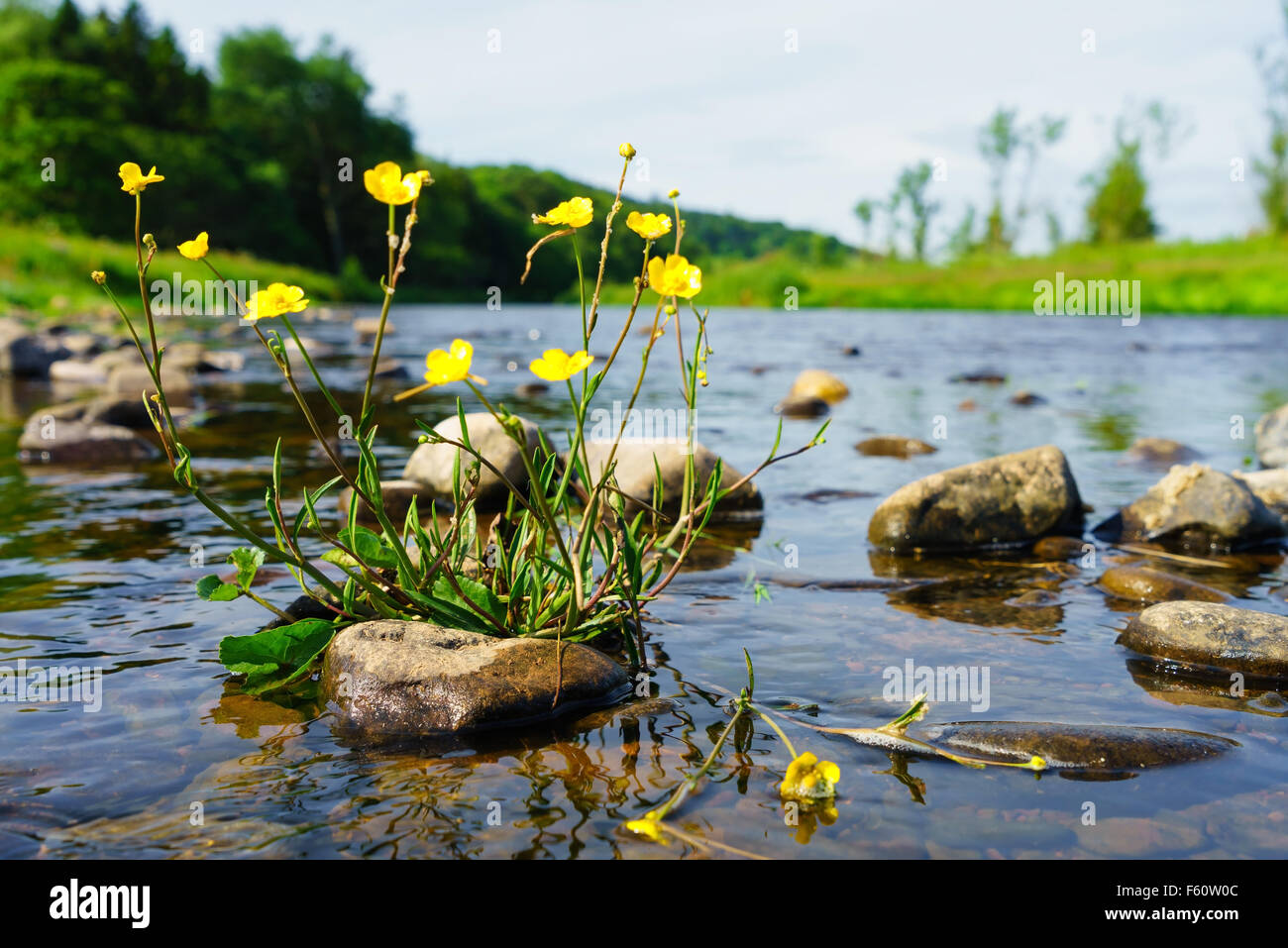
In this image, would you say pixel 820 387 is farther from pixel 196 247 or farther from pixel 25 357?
pixel 25 357

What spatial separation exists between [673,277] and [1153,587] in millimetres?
3263

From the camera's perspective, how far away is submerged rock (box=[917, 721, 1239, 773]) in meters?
2.82

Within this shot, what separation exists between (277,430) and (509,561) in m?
6.86

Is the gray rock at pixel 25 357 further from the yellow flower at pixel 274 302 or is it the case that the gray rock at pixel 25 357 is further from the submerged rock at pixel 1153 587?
the submerged rock at pixel 1153 587

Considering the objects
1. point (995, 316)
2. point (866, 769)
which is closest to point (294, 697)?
point (866, 769)

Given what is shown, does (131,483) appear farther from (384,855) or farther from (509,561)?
(384,855)

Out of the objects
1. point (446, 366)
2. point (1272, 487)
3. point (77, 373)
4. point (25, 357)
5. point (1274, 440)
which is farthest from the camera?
point (25, 357)

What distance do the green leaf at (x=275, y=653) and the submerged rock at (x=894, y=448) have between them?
6198mm

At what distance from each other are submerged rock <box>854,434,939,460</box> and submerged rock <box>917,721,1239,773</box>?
5709 millimetres

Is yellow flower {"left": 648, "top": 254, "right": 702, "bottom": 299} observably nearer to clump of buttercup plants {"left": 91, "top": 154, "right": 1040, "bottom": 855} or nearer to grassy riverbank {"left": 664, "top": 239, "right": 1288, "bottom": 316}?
clump of buttercup plants {"left": 91, "top": 154, "right": 1040, "bottom": 855}

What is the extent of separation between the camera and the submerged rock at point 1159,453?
830cm

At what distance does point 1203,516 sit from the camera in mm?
5559

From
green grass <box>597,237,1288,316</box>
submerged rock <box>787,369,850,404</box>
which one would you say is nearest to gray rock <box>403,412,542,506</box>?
submerged rock <box>787,369,850,404</box>

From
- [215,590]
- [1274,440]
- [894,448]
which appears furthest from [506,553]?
[1274,440]
